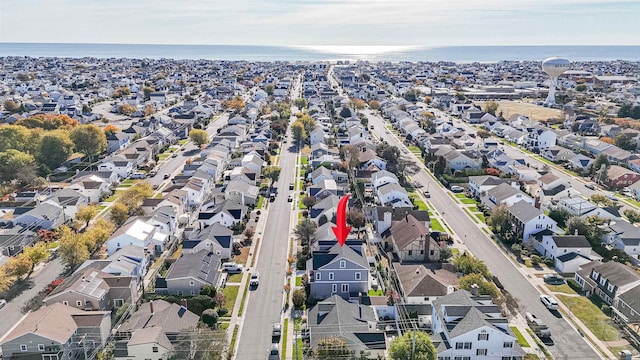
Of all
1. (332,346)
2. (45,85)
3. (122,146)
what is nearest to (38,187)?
(122,146)

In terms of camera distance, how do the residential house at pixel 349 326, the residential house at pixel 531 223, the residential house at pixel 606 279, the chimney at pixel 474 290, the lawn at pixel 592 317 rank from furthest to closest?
1. the residential house at pixel 531 223
2. the residential house at pixel 606 279
3. the chimney at pixel 474 290
4. the lawn at pixel 592 317
5. the residential house at pixel 349 326

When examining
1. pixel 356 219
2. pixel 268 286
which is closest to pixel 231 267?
pixel 268 286

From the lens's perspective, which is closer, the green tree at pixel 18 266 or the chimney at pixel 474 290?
the chimney at pixel 474 290

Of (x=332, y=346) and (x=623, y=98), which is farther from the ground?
(x=623, y=98)

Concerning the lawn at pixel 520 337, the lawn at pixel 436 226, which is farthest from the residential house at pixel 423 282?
the lawn at pixel 436 226

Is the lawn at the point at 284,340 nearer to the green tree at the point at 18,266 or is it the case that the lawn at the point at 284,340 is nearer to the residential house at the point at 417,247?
the residential house at the point at 417,247

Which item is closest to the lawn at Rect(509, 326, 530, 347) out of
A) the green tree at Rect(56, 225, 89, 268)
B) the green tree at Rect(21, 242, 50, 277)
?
the green tree at Rect(56, 225, 89, 268)

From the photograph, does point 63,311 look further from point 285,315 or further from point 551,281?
point 551,281
